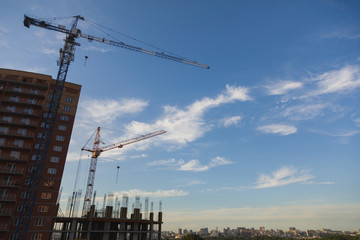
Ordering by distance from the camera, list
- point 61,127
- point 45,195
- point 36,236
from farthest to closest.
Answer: point 61,127 < point 45,195 < point 36,236

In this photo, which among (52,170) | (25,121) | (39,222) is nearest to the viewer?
(39,222)

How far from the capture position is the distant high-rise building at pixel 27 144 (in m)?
55.5

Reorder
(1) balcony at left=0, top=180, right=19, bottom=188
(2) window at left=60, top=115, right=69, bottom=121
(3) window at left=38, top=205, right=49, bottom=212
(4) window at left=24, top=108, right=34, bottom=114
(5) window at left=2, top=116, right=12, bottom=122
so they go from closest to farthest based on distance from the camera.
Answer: (1) balcony at left=0, top=180, right=19, bottom=188 < (3) window at left=38, top=205, right=49, bottom=212 < (5) window at left=2, top=116, right=12, bottom=122 < (4) window at left=24, top=108, right=34, bottom=114 < (2) window at left=60, top=115, right=69, bottom=121

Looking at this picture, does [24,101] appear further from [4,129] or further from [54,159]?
[54,159]

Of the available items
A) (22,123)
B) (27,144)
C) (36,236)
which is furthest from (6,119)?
(36,236)

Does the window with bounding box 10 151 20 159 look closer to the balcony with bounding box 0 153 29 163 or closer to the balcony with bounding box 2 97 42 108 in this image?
the balcony with bounding box 0 153 29 163

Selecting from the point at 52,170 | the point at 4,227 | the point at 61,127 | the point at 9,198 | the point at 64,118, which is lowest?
the point at 4,227

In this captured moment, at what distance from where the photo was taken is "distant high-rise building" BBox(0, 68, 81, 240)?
55.5 metres

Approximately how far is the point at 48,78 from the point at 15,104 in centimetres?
1180

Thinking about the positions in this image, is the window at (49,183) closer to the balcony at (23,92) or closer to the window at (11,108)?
the window at (11,108)

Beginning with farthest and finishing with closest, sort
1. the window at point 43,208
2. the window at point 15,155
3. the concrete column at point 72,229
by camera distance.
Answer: the concrete column at point 72,229, the window at point 43,208, the window at point 15,155

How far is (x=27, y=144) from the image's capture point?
60125 millimetres

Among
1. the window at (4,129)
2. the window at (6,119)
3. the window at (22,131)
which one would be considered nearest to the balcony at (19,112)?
the window at (6,119)

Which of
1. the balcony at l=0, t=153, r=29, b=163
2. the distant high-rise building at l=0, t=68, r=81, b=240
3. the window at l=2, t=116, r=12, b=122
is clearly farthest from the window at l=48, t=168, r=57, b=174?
the window at l=2, t=116, r=12, b=122
